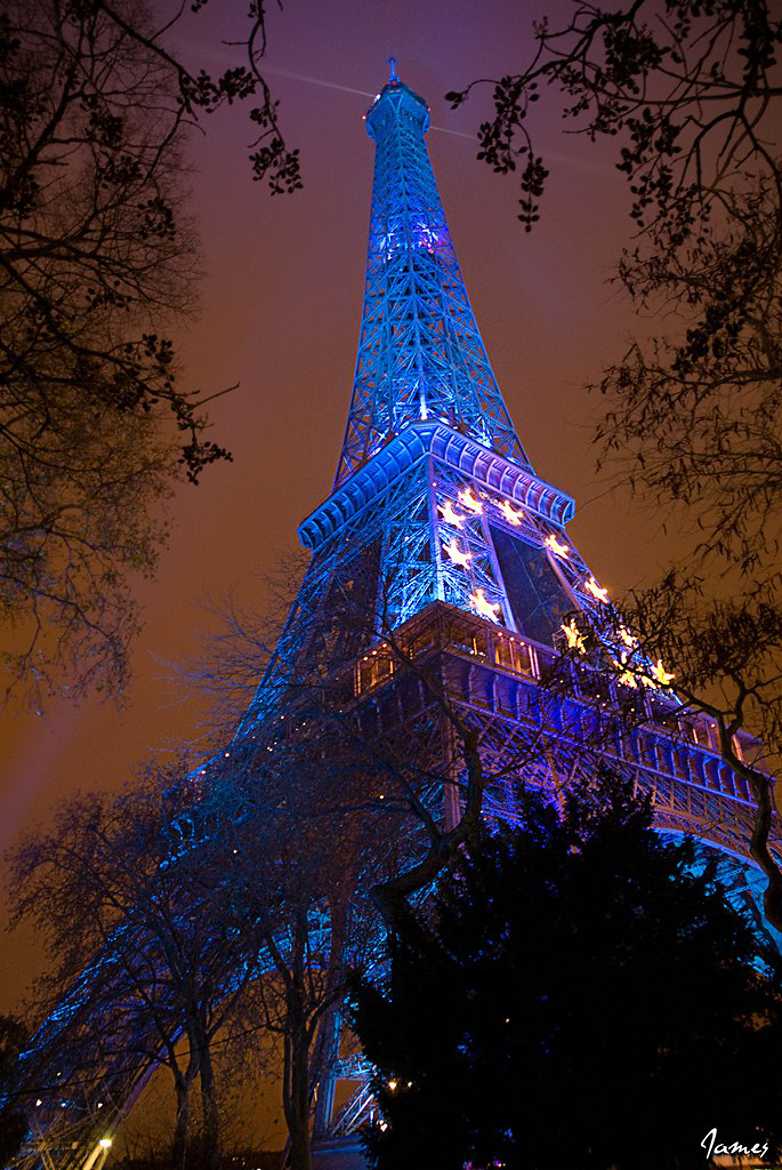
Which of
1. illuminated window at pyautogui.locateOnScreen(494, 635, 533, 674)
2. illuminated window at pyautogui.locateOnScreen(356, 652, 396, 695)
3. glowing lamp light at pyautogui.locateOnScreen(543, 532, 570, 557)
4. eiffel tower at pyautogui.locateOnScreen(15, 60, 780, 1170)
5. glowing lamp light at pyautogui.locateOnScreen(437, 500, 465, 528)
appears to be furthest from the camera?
glowing lamp light at pyautogui.locateOnScreen(543, 532, 570, 557)

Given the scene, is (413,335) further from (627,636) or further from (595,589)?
(627,636)

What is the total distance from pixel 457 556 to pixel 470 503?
15.8 ft

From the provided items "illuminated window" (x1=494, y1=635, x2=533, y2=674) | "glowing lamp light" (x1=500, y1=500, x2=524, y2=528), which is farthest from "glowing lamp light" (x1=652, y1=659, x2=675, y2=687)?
"glowing lamp light" (x1=500, y1=500, x2=524, y2=528)

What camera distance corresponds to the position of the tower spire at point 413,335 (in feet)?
112

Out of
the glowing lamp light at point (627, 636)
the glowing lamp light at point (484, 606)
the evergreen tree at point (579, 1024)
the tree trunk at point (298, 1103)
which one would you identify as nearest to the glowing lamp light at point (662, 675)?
the glowing lamp light at point (627, 636)

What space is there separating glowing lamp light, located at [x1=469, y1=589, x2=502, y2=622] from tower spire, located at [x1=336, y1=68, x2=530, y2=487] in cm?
949

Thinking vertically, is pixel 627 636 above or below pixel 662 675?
below

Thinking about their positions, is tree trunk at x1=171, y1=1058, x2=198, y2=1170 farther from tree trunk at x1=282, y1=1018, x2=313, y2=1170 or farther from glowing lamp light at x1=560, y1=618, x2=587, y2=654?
glowing lamp light at x1=560, y1=618, x2=587, y2=654

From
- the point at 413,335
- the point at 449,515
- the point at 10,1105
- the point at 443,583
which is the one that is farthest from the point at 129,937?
the point at 413,335

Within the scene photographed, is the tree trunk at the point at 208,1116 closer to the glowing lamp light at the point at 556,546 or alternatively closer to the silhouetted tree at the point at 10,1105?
the silhouetted tree at the point at 10,1105

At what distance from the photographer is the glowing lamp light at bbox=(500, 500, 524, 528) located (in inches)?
1194

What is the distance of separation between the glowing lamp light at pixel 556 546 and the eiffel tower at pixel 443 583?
0.08 m

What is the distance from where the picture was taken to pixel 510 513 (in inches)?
1204

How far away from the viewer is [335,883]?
12.9 m
